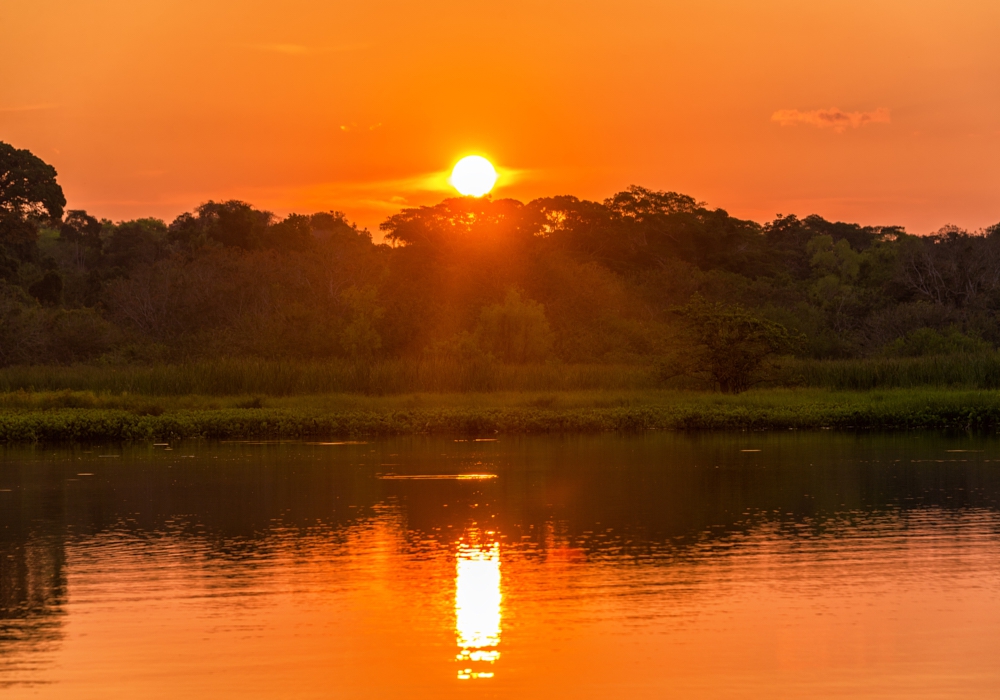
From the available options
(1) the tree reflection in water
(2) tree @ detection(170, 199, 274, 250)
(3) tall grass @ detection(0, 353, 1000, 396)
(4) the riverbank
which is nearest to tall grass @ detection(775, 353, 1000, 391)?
(3) tall grass @ detection(0, 353, 1000, 396)

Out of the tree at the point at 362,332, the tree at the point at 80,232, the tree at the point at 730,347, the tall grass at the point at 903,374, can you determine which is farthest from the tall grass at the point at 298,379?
the tree at the point at 80,232

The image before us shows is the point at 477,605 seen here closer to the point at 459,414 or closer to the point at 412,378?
the point at 459,414

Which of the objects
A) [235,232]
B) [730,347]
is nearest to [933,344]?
[730,347]

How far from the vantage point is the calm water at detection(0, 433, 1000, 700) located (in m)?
8.61

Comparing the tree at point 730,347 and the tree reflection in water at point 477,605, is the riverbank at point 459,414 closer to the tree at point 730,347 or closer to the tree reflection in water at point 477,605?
the tree at point 730,347

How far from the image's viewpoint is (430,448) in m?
27.6

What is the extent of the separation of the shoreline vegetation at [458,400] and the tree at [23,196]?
28926mm

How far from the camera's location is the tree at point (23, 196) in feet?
220

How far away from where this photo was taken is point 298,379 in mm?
38625

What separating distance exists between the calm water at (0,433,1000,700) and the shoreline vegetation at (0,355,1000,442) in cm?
908

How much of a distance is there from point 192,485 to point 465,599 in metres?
10.7

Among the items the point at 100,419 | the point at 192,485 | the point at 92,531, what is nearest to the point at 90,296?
the point at 100,419

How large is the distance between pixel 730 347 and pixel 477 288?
74.4 ft

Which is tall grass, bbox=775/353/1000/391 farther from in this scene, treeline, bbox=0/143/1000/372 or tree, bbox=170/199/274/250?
tree, bbox=170/199/274/250
